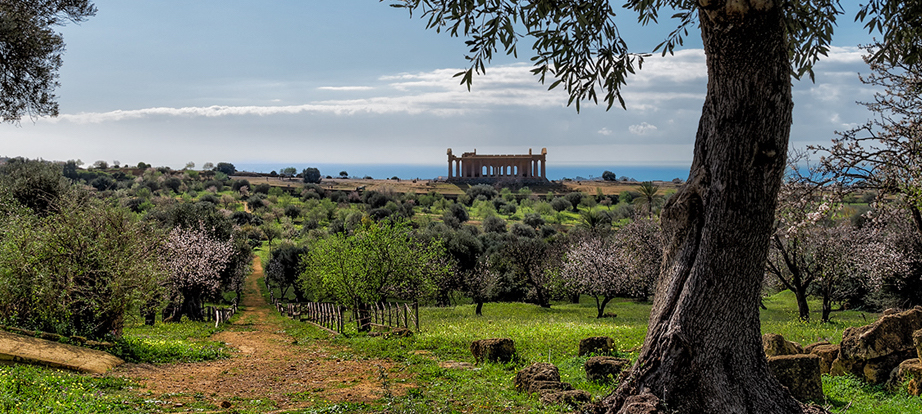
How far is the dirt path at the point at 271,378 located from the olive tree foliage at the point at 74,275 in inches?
114

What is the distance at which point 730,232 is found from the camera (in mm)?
6797

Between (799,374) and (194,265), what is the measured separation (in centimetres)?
3623

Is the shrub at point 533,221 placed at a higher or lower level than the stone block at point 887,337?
lower

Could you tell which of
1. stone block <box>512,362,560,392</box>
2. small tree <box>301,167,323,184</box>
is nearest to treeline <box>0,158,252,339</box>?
stone block <box>512,362,560,392</box>

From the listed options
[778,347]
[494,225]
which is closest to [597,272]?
[778,347]

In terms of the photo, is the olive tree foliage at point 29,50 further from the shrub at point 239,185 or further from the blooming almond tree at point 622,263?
the shrub at point 239,185

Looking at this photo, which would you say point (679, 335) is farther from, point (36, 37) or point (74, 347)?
point (36, 37)

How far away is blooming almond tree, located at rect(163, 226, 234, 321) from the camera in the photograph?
35.1 meters

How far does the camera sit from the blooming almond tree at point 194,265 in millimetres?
35062

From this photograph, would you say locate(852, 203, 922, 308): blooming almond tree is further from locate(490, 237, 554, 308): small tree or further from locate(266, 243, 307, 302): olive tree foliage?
locate(266, 243, 307, 302): olive tree foliage

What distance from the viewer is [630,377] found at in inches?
286

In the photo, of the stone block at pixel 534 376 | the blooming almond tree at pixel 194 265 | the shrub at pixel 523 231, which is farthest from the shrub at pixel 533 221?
the stone block at pixel 534 376

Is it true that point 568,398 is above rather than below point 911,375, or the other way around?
below

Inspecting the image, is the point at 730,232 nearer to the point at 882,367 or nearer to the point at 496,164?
the point at 882,367
